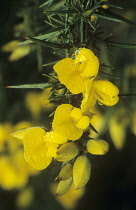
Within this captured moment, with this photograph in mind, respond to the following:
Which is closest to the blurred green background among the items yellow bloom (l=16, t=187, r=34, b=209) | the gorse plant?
yellow bloom (l=16, t=187, r=34, b=209)

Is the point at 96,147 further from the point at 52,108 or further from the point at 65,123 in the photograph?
the point at 52,108

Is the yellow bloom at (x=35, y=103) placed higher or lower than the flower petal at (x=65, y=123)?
lower

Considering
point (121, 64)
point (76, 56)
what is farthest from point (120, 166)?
point (76, 56)

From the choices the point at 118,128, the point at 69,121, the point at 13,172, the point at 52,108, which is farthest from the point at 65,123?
the point at 13,172

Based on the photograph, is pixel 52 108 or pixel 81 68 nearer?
pixel 81 68

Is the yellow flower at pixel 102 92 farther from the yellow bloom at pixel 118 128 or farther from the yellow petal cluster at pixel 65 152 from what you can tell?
the yellow bloom at pixel 118 128

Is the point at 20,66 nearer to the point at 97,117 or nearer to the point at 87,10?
the point at 97,117

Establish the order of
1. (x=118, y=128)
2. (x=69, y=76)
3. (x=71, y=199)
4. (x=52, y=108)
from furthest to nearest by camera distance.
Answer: (x=71, y=199) < (x=52, y=108) < (x=118, y=128) < (x=69, y=76)

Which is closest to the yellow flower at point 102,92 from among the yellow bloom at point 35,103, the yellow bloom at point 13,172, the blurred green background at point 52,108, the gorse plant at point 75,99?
the gorse plant at point 75,99
